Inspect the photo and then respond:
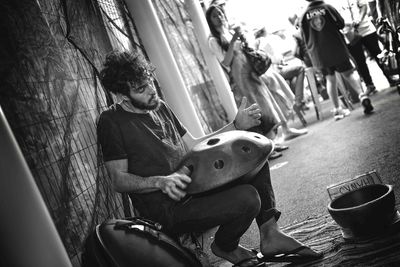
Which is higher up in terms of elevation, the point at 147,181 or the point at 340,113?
the point at 147,181

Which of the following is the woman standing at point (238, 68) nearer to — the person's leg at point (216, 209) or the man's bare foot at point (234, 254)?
the man's bare foot at point (234, 254)

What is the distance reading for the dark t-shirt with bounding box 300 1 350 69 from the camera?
296 inches

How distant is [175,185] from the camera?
7.86ft

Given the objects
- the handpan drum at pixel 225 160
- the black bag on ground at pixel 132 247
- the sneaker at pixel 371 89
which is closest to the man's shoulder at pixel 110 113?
the handpan drum at pixel 225 160

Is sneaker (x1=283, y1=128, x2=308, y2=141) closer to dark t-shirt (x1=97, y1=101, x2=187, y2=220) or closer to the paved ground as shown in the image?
the paved ground

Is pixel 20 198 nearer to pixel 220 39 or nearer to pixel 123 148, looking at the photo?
pixel 123 148

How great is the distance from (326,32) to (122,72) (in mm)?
5688

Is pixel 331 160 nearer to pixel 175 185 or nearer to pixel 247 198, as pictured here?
pixel 247 198

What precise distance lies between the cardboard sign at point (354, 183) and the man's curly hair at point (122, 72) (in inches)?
59.7

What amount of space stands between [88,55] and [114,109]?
1.19 metres

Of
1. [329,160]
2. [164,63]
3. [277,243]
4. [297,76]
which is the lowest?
[329,160]

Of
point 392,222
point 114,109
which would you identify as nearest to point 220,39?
point 114,109

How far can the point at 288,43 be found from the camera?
38.1 ft

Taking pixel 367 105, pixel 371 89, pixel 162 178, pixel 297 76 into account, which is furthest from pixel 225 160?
pixel 297 76
